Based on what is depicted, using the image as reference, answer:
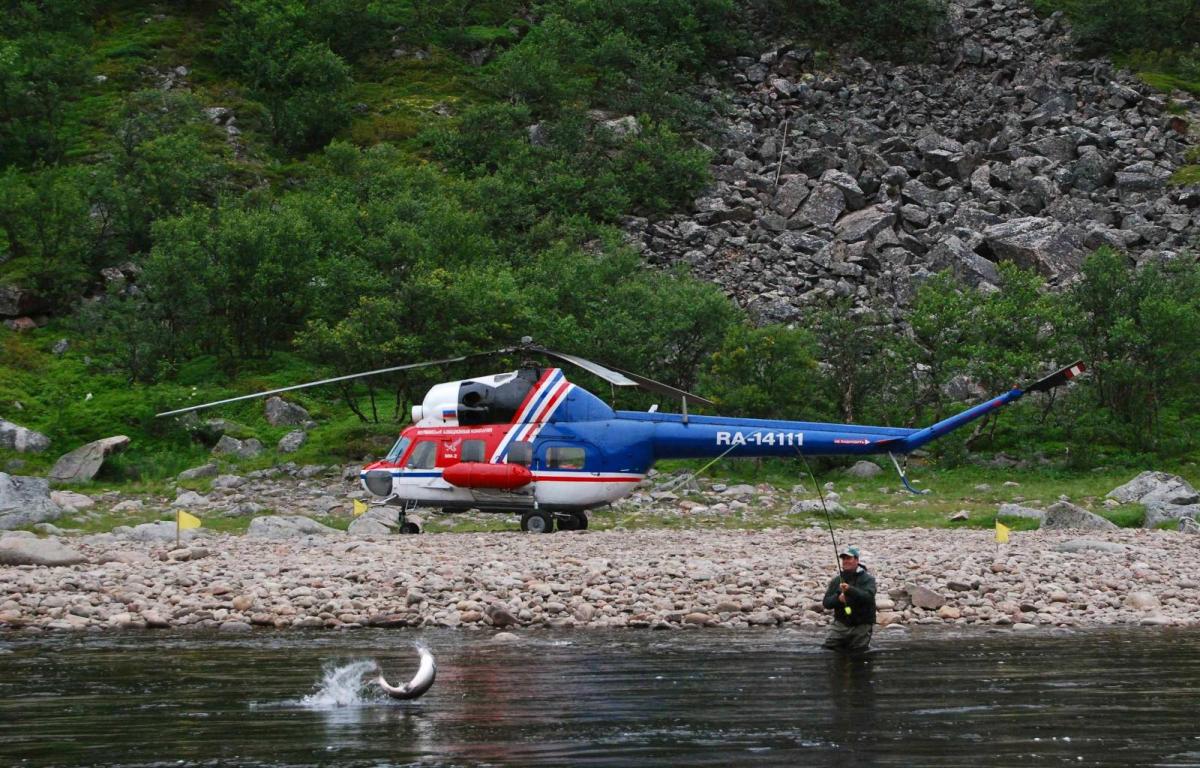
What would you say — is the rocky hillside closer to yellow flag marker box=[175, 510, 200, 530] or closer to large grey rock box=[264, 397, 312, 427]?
large grey rock box=[264, 397, 312, 427]

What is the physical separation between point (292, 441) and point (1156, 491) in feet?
81.1

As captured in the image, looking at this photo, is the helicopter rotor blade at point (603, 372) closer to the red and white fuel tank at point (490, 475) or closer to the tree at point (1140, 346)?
the red and white fuel tank at point (490, 475)

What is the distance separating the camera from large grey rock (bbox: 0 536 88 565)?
21031 mm

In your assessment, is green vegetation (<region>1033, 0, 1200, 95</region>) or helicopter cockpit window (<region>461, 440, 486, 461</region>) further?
green vegetation (<region>1033, 0, 1200, 95</region>)

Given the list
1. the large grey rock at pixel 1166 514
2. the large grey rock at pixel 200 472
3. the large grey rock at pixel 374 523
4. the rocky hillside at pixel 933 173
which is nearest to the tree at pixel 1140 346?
the rocky hillside at pixel 933 173

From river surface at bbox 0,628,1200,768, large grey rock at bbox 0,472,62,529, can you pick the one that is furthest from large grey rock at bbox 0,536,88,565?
river surface at bbox 0,628,1200,768

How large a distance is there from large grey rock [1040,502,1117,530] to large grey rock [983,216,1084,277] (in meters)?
29.6

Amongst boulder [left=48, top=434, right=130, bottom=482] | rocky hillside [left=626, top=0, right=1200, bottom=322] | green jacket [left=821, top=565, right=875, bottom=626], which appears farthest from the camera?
rocky hillside [left=626, top=0, right=1200, bottom=322]

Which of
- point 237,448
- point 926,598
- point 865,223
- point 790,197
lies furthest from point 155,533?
point 790,197

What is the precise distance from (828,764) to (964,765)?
39.1 inches

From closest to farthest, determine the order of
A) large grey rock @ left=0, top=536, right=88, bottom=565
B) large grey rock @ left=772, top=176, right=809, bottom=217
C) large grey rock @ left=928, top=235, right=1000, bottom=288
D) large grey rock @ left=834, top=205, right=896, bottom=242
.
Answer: large grey rock @ left=0, top=536, right=88, bottom=565, large grey rock @ left=928, top=235, right=1000, bottom=288, large grey rock @ left=834, top=205, right=896, bottom=242, large grey rock @ left=772, top=176, right=809, bottom=217

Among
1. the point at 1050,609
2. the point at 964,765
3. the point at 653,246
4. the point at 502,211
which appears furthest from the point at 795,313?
the point at 964,765

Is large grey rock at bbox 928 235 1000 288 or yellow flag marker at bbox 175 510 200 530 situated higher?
large grey rock at bbox 928 235 1000 288

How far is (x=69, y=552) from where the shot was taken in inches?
844
